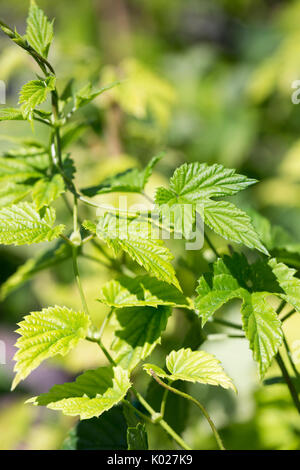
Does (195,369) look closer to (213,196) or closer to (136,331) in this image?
(136,331)

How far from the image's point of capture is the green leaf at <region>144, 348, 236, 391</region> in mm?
554

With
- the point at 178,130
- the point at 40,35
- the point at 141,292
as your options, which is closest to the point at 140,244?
the point at 141,292

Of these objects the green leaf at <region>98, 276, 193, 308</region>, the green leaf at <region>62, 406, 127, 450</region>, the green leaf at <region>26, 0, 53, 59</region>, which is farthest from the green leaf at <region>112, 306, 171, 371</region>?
the green leaf at <region>26, 0, 53, 59</region>

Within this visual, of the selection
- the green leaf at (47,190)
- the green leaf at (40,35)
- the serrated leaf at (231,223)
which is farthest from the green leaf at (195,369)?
the green leaf at (40,35)

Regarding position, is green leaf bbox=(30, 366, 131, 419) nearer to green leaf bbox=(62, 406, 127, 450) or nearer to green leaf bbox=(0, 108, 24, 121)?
green leaf bbox=(62, 406, 127, 450)

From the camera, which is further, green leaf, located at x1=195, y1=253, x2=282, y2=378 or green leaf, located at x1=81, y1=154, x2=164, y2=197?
green leaf, located at x1=81, y1=154, x2=164, y2=197

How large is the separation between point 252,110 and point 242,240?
1.95 meters

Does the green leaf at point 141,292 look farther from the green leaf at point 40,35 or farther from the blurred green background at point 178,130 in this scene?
the green leaf at point 40,35

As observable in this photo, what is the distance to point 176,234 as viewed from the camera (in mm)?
661

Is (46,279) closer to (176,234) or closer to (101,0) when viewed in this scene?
(176,234)

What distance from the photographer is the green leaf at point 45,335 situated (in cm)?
55

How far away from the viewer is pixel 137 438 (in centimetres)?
59

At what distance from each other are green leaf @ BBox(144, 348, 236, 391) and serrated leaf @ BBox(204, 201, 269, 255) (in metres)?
0.14

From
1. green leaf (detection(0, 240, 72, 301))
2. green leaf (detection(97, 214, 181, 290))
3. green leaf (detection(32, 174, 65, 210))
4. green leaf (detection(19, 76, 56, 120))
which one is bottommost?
green leaf (detection(0, 240, 72, 301))
